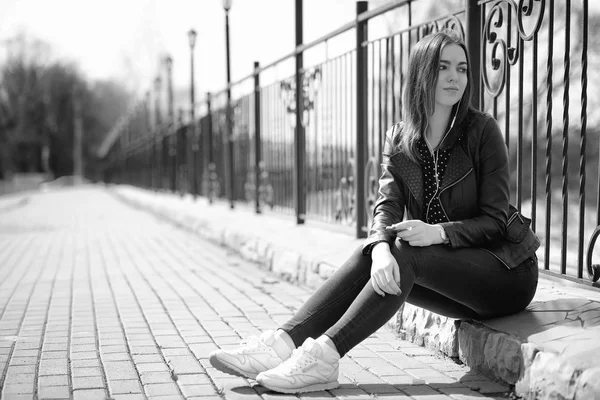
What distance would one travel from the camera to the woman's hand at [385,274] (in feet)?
9.72

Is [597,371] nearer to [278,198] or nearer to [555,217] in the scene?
[278,198]

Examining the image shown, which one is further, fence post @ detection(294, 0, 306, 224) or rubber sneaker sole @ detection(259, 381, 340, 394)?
fence post @ detection(294, 0, 306, 224)

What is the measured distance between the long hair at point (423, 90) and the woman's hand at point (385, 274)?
544mm

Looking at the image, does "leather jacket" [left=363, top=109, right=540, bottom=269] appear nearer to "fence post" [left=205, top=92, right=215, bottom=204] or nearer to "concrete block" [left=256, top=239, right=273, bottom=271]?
"concrete block" [left=256, top=239, right=273, bottom=271]

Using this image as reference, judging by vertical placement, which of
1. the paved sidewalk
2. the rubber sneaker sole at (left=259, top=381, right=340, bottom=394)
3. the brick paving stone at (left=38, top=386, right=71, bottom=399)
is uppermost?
the rubber sneaker sole at (left=259, top=381, right=340, bottom=394)

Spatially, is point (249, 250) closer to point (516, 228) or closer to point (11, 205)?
point (516, 228)

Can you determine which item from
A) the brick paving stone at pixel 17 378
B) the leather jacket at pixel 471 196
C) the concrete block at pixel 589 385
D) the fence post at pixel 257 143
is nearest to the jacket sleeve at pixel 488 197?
the leather jacket at pixel 471 196

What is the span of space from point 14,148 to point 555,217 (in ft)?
230

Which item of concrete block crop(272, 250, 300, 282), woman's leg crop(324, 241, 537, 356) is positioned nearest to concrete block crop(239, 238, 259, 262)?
concrete block crop(272, 250, 300, 282)

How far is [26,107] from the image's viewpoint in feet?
236

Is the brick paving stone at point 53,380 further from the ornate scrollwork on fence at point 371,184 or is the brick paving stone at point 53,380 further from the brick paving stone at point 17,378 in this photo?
the ornate scrollwork on fence at point 371,184

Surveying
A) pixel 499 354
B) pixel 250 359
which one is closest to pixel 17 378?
pixel 250 359

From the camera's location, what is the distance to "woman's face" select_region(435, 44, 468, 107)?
130 inches

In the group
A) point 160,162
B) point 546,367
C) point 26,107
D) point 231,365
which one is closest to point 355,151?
point 231,365
